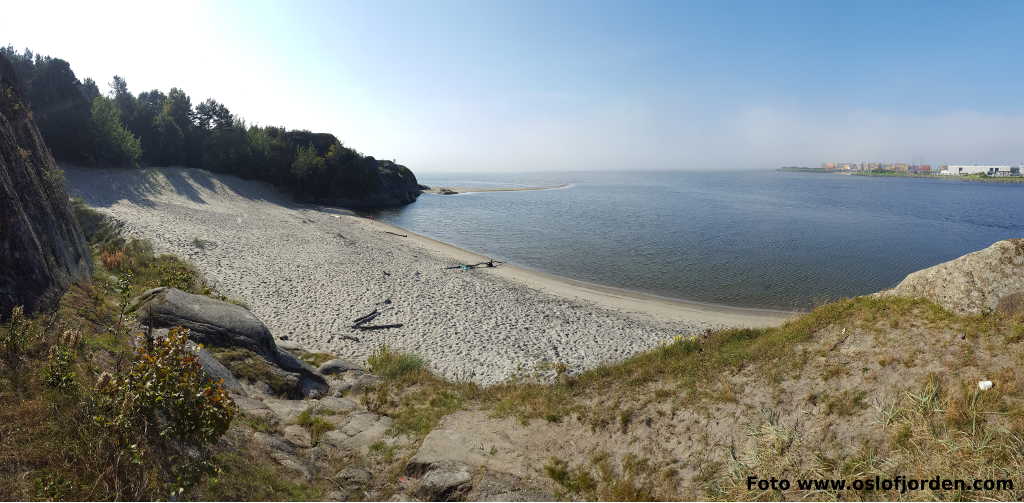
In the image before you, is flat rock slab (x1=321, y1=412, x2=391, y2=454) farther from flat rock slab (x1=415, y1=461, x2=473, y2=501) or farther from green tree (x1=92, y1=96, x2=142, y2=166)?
green tree (x1=92, y1=96, x2=142, y2=166)

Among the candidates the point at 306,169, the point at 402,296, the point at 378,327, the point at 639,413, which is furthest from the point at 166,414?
the point at 306,169

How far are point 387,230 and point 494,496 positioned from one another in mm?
44317

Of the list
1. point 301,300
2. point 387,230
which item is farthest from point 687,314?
point 387,230

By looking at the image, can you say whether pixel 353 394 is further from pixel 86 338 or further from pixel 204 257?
pixel 204 257

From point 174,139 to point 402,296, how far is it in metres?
56.2

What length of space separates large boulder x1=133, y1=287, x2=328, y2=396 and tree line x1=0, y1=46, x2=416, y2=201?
4046cm

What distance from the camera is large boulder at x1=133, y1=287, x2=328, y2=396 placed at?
35.6 feet

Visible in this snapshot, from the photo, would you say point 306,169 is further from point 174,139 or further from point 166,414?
point 166,414

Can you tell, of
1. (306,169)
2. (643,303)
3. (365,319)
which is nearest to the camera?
(365,319)

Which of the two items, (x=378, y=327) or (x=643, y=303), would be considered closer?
(x=378, y=327)

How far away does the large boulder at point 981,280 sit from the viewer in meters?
9.15

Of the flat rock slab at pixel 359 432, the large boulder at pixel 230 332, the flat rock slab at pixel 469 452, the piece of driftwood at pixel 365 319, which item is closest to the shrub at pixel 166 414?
the flat rock slab at pixel 359 432

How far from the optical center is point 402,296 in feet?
75.9

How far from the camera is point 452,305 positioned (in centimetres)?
2261
